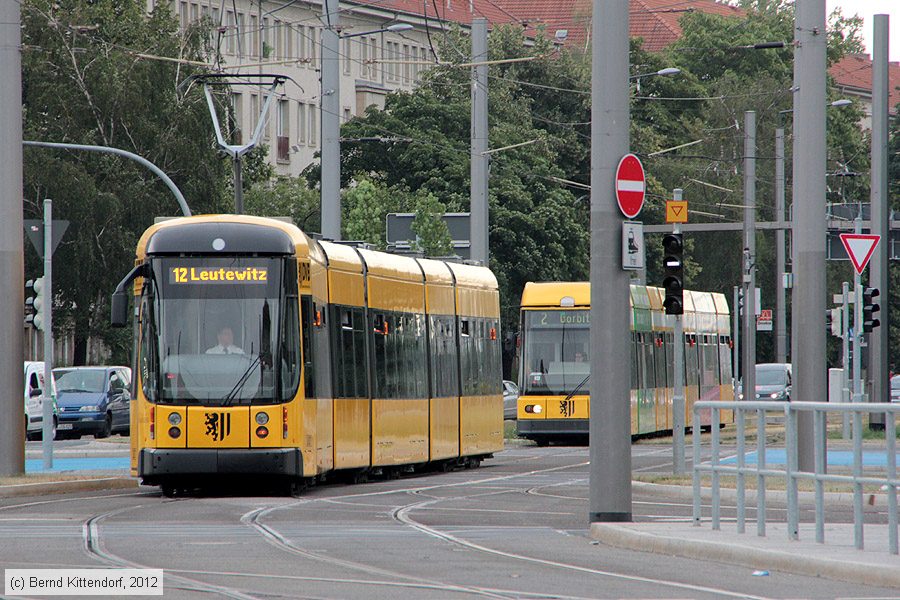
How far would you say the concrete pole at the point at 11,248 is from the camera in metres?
24.5

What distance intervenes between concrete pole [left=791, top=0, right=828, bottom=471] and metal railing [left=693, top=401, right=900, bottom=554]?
709 cm

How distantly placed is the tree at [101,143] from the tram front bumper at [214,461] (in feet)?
121

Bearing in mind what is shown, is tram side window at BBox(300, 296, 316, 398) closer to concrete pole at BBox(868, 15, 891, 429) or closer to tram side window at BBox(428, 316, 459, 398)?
tram side window at BBox(428, 316, 459, 398)

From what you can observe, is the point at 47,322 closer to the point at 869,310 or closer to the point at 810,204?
the point at 810,204

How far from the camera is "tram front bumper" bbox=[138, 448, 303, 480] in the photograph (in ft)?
70.8

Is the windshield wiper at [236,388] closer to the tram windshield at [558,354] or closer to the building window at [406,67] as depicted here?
the tram windshield at [558,354]

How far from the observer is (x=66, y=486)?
934 inches

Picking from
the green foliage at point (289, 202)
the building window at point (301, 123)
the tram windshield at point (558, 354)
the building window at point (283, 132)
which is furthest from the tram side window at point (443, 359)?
the building window at point (301, 123)

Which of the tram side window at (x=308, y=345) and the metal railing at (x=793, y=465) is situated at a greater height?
Result: the tram side window at (x=308, y=345)

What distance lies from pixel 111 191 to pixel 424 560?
47.0m

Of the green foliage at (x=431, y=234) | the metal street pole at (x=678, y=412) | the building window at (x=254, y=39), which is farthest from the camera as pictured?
the building window at (x=254, y=39)

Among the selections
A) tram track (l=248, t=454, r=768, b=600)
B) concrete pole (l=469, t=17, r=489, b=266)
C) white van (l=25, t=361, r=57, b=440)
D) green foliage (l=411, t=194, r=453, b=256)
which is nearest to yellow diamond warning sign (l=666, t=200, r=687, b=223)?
tram track (l=248, t=454, r=768, b=600)

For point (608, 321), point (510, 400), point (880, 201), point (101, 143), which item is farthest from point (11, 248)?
point (510, 400)

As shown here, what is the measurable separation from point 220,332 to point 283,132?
68.5m
